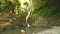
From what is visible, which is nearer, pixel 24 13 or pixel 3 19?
pixel 3 19

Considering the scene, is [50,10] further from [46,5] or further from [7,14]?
[7,14]

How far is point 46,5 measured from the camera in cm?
1880

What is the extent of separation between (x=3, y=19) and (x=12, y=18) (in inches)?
38.1

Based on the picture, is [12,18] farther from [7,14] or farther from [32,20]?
[32,20]

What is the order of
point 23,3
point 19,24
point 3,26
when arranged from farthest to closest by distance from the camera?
point 23,3, point 19,24, point 3,26

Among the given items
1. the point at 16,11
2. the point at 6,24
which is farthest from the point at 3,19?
the point at 16,11

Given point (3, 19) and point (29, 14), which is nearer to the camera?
point (3, 19)

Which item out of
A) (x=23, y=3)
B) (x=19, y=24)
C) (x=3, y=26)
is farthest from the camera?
(x=23, y=3)

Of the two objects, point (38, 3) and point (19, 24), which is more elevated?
point (38, 3)

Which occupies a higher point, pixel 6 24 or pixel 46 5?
pixel 46 5

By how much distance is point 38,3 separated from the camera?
18.8 metres

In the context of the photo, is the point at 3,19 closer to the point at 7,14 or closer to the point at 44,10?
the point at 7,14

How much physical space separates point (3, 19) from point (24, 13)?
2.55m

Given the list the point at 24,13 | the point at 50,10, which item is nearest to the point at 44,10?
the point at 50,10
